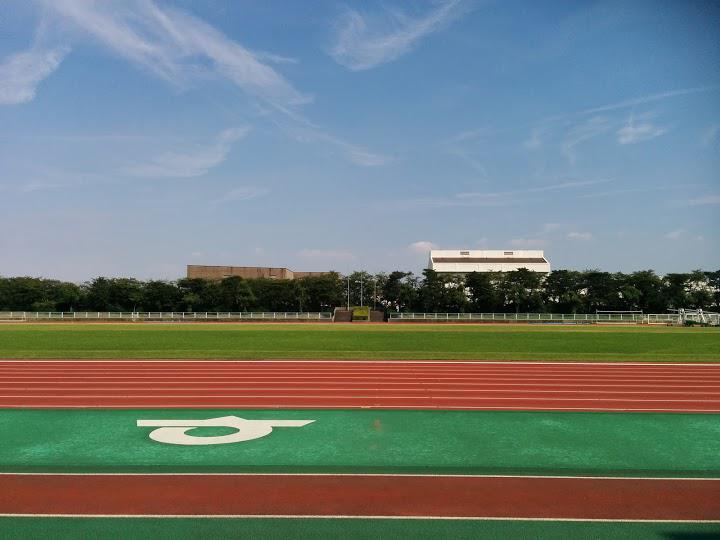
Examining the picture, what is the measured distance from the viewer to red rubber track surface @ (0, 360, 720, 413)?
1065cm

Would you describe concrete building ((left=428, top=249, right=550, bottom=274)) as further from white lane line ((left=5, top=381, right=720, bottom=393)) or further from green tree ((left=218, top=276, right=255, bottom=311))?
white lane line ((left=5, top=381, right=720, bottom=393))

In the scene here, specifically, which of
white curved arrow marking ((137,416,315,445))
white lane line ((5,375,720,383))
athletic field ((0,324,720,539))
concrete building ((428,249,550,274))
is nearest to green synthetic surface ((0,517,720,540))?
athletic field ((0,324,720,539))

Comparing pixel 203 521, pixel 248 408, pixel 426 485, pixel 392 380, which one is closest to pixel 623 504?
pixel 426 485

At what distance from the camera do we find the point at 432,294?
2876 inches

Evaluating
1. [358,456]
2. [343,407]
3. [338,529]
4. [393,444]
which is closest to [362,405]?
[343,407]

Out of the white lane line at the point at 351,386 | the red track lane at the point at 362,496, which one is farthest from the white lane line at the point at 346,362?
the red track lane at the point at 362,496

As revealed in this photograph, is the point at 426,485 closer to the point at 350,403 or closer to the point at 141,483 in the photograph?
the point at 141,483

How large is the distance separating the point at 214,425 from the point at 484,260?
98.4 m

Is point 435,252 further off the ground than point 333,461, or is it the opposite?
point 435,252

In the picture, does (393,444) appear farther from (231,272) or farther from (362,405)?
(231,272)

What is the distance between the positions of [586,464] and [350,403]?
4867 mm

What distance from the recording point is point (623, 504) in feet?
18.0

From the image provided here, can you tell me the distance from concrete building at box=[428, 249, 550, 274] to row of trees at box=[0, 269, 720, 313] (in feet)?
88.2

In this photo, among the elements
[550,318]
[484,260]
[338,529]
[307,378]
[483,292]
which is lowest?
[338,529]
